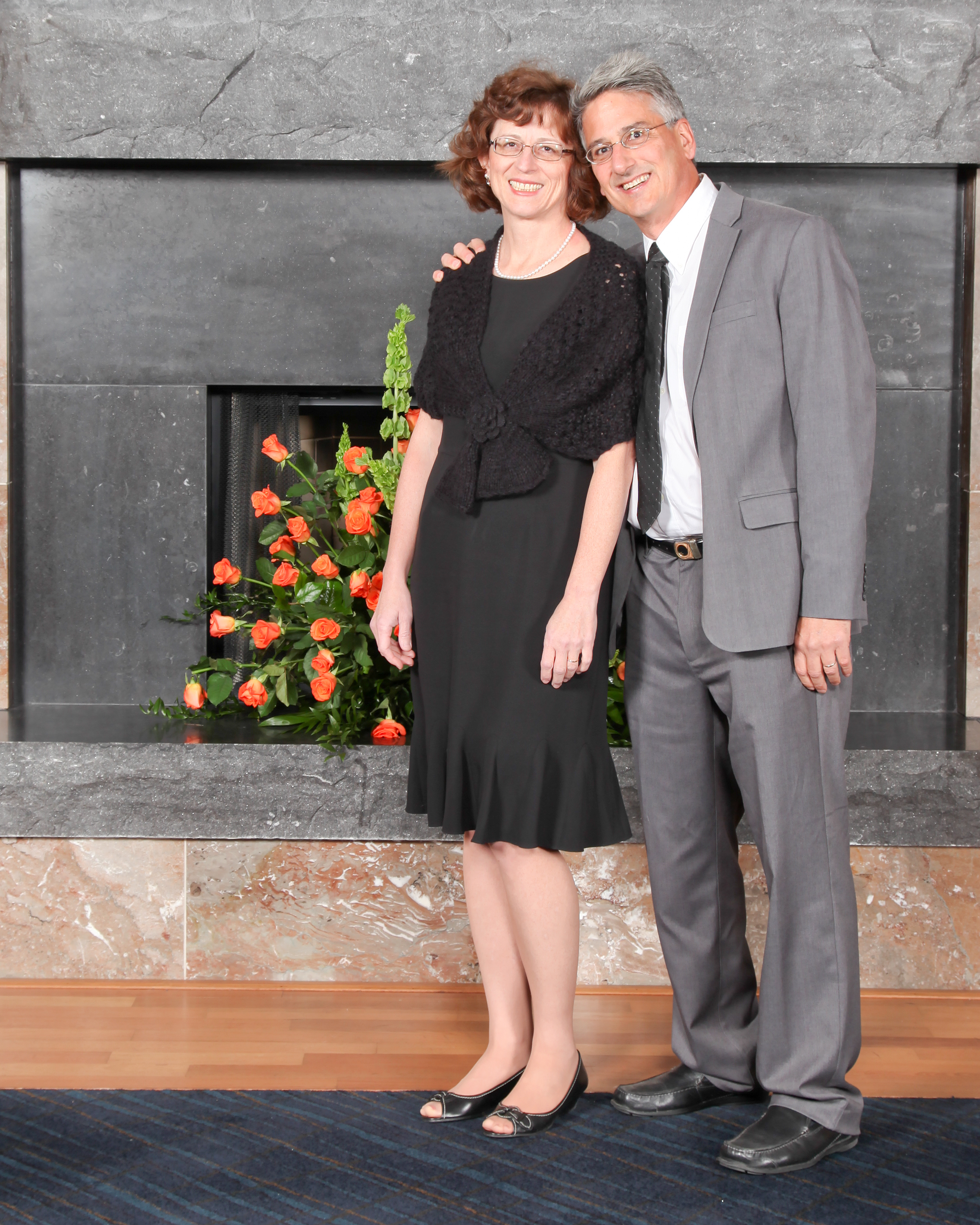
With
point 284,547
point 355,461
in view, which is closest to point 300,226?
point 355,461

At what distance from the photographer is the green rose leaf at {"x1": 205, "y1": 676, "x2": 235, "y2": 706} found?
2.74m

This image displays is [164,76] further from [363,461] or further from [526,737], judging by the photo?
[526,737]

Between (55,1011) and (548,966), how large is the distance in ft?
3.52

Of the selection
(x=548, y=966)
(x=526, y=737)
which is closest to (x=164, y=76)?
(x=526, y=737)

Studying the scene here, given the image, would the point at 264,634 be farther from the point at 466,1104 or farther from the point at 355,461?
the point at 466,1104

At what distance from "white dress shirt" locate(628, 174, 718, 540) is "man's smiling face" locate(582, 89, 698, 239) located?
0.03 m

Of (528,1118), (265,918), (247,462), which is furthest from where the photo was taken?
(247,462)

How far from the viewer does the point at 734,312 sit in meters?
1.66

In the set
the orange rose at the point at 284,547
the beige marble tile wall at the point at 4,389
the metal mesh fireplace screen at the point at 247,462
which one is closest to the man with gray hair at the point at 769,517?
the orange rose at the point at 284,547

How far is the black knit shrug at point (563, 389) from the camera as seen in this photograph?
1689 millimetres

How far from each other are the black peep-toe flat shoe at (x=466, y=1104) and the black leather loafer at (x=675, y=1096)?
0.19 meters

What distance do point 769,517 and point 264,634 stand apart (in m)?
1.29

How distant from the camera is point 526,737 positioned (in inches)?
67.6

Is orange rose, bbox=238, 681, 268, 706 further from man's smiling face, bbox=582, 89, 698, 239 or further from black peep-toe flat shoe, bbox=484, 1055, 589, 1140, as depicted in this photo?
man's smiling face, bbox=582, 89, 698, 239
